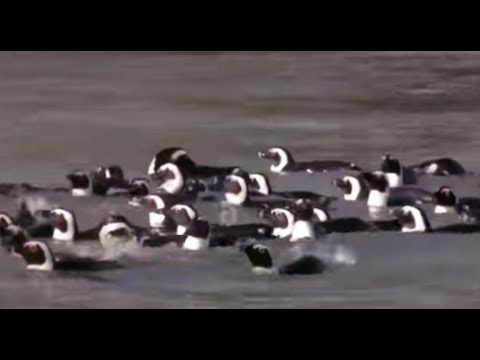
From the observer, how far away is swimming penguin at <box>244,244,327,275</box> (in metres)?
1.22

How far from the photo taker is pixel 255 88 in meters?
1.27

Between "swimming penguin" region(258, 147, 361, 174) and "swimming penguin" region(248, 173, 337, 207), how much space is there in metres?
0.02

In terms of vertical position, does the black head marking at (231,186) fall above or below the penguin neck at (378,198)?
Result: above

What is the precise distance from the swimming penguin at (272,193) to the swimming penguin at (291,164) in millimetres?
20

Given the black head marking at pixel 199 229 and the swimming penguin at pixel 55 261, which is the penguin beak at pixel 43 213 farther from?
the black head marking at pixel 199 229

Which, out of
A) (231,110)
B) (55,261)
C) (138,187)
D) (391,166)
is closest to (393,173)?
(391,166)

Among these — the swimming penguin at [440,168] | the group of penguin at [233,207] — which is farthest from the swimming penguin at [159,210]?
the swimming penguin at [440,168]

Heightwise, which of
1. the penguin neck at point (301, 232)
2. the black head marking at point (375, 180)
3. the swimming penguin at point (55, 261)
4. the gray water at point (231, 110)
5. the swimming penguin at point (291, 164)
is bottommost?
the swimming penguin at point (55, 261)

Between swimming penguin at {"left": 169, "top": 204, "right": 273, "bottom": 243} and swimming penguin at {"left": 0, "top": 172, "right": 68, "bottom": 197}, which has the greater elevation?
swimming penguin at {"left": 0, "top": 172, "right": 68, "bottom": 197}

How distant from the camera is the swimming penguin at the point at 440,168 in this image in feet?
4.11

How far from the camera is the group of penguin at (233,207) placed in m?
1.23

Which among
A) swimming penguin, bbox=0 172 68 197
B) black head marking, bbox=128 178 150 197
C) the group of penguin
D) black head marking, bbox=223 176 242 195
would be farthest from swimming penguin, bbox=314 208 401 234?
swimming penguin, bbox=0 172 68 197

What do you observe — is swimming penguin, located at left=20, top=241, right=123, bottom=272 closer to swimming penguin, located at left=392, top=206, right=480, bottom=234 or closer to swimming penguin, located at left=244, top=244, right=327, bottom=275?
swimming penguin, located at left=244, top=244, right=327, bottom=275
